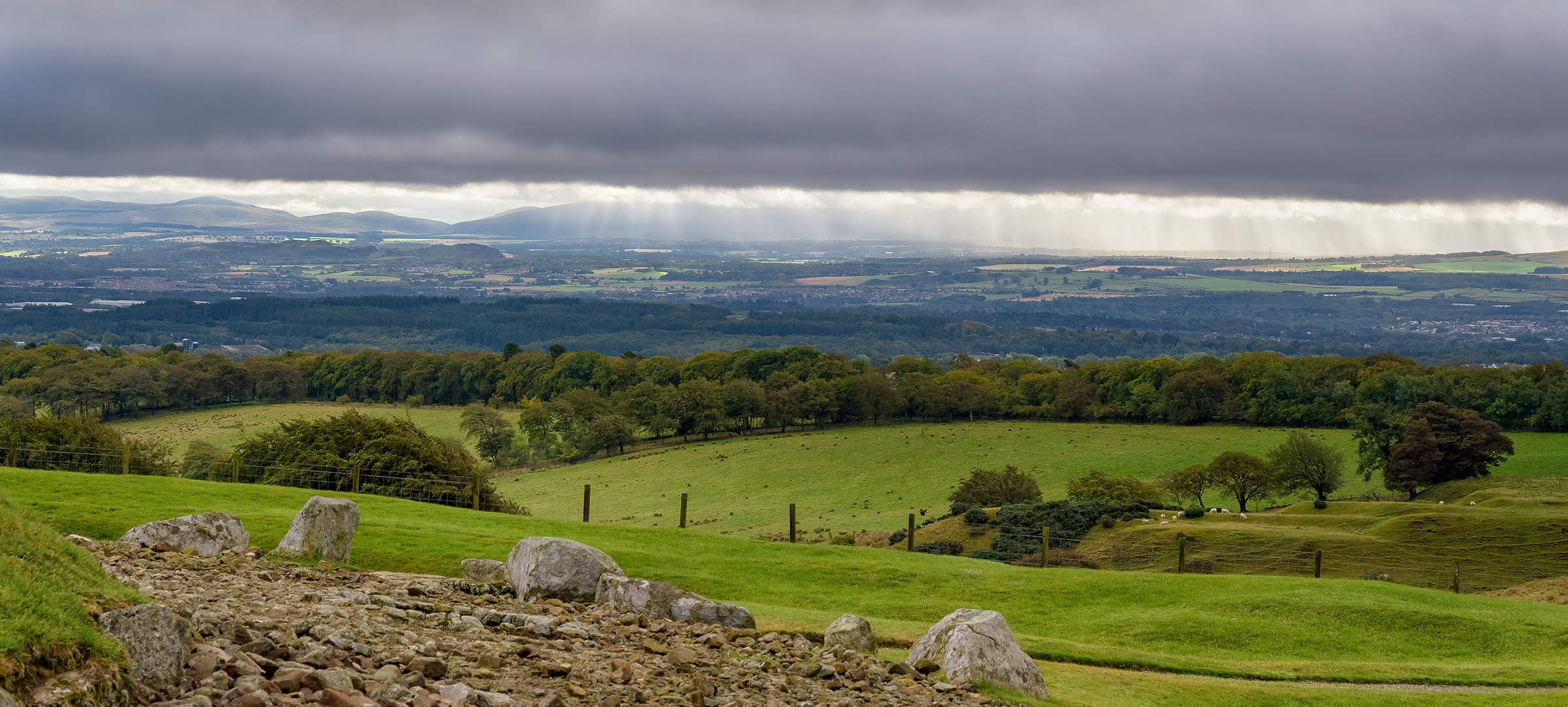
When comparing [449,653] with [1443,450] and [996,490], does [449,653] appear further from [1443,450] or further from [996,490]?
[1443,450]

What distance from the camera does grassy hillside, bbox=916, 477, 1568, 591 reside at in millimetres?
34875

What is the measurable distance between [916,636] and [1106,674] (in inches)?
112

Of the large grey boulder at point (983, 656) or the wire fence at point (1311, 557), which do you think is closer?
the large grey boulder at point (983, 656)

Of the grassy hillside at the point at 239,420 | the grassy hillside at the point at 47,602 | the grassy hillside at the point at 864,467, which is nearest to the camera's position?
the grassy hillside at the point at 47,602

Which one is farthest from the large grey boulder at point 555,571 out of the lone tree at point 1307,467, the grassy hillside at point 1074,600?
the lone tree at point 1307,467

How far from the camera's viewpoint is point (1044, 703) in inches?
445

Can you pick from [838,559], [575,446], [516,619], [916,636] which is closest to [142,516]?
[516,619]

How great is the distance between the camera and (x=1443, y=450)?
5703 cm

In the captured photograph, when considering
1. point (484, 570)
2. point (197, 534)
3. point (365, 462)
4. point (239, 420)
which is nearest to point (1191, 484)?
point (365, 462)

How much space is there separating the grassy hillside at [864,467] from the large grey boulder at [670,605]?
34978mm

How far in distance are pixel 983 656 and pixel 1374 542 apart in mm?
34023

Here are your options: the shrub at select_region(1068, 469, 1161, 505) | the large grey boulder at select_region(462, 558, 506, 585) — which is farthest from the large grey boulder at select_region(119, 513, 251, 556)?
the shrub at select_region(1068, 469, 1161, 505)

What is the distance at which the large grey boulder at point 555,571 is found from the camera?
1388 cm

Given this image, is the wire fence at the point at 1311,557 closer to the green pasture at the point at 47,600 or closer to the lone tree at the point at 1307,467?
the lone tree at the point at 1307,467
